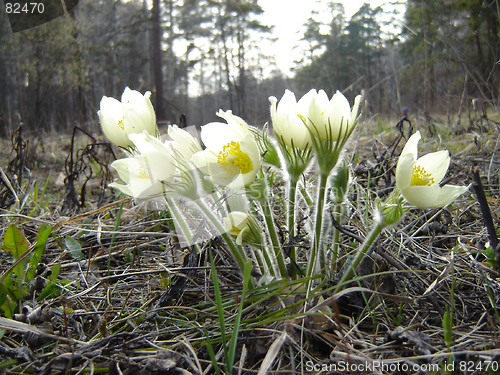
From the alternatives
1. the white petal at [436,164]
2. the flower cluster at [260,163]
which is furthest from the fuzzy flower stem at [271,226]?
the white petal at [436,164]

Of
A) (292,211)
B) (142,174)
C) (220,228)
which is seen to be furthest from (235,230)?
(142,174)

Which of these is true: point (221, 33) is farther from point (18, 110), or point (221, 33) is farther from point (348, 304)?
point (348, 304)

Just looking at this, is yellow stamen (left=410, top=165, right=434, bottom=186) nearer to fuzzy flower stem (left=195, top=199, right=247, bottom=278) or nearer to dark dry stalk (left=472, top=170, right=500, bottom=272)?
dark dry stalk (left=472, top=170, right=500, bottom=272)

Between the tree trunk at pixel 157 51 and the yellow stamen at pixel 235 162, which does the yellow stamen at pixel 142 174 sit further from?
the tree trunk at pixel 157 51

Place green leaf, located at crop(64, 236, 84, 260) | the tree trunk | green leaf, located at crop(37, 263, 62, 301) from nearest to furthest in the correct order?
green leaf, located at crop(37, 263, 62, 301)
green leaf, located at crop(64, 236, 84, 260)
the tree trunk

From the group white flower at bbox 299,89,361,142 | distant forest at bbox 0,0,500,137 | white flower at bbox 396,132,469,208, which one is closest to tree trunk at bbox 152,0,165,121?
distant forest at bbox 0,0,500,137

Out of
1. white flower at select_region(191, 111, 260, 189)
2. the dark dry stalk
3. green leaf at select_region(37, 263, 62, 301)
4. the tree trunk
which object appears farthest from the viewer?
the tree trunk

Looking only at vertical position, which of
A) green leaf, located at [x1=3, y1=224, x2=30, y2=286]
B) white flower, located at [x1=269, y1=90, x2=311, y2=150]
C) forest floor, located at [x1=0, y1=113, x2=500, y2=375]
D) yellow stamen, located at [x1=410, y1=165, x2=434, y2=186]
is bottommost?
forest floor, located at [x1=0, y1=113, x2=500, y2=375]

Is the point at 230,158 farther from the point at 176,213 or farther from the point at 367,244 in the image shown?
the point at 367,244
